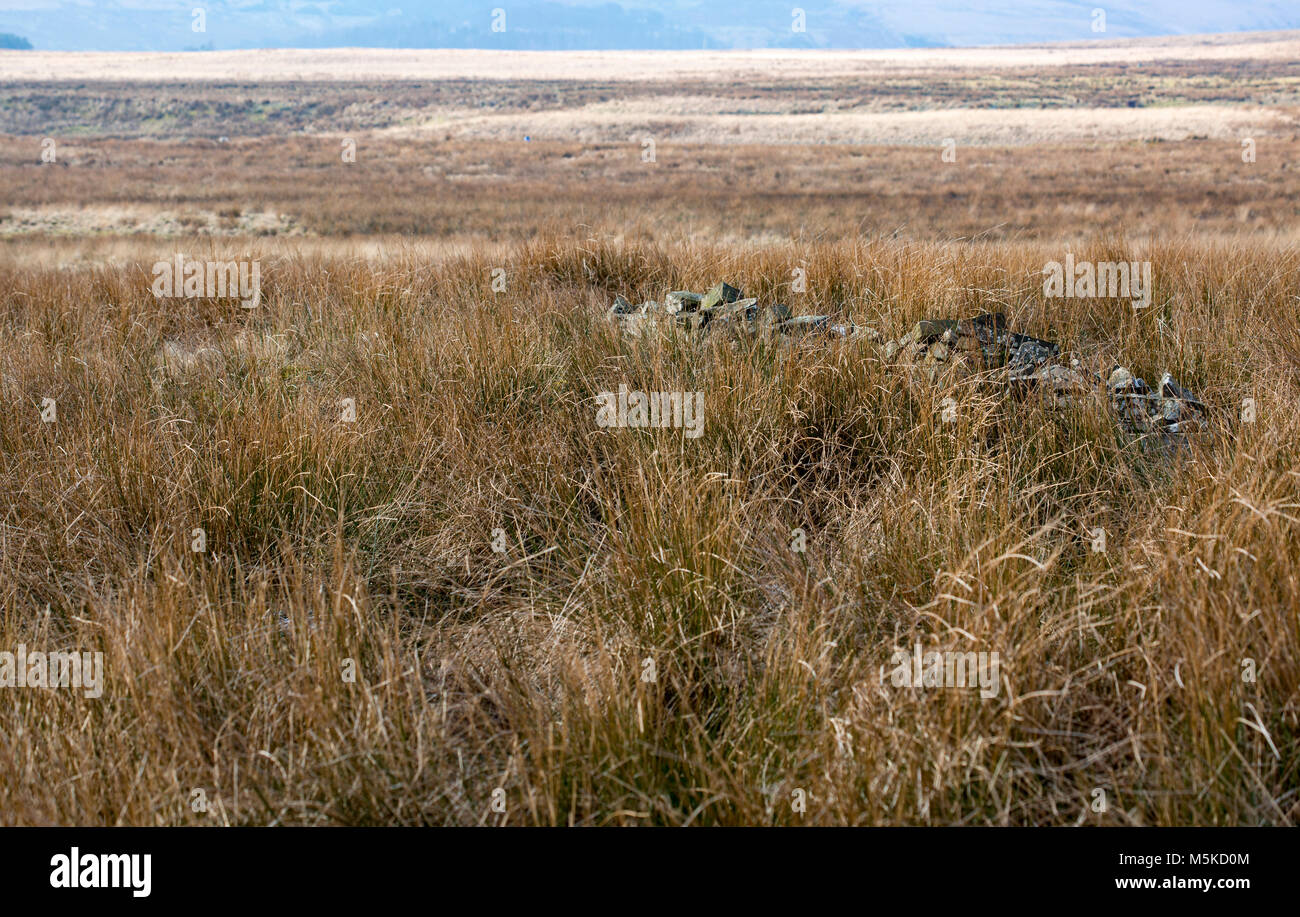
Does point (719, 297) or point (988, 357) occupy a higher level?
point (719, 297)

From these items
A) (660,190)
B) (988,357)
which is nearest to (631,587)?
(988,357)

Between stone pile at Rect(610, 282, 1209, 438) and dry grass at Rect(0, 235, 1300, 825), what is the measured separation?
0.17 metres

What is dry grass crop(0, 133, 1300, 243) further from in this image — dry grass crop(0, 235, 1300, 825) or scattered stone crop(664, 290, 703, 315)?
dry grass crop(0, 235, 1300, 825)

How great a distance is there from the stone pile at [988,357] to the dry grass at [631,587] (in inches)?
6.6

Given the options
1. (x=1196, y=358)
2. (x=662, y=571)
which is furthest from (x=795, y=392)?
(x=1196, y=358)

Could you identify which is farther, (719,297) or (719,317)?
(719,297)

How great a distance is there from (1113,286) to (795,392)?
9.37 ft

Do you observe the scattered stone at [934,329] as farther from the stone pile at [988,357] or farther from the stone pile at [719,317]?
the stone pile at [719,317]

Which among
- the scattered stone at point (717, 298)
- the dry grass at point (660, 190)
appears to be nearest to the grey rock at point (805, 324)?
the scattered stone at point (717, 298)

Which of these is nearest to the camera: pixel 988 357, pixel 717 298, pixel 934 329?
pixel 988 357

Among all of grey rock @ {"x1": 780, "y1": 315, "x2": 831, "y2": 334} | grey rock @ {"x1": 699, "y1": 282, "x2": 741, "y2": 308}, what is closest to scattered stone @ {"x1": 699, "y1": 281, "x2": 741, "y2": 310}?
grey rock @ {"x1": 699, "y1": 282, "x2": 741, "y2": 308}

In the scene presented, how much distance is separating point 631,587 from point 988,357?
2.24 m

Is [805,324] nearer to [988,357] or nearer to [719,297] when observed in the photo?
[719,297]

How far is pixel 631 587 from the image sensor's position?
6.96ft
